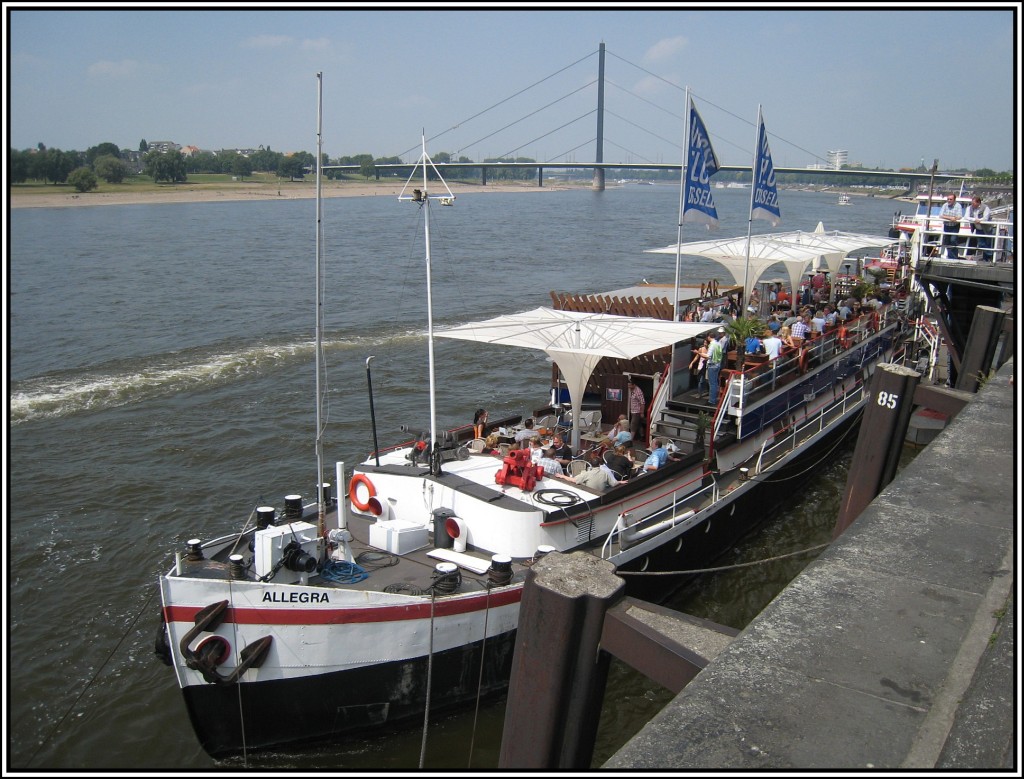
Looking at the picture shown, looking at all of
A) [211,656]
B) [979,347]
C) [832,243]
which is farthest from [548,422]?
[832,243]

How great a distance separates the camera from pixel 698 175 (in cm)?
1842

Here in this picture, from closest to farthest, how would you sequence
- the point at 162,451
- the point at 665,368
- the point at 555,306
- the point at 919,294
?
the point at 665,368 → the point at 555,306 → the point at 162,451 → the point at 919,294

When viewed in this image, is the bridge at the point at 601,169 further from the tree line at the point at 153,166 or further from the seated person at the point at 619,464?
the seated person at the point at 619,464

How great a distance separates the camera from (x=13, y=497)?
18.9m

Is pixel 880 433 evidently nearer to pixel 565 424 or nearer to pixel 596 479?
pixel 596 479

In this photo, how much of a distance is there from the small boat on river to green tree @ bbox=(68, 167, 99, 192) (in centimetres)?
11448

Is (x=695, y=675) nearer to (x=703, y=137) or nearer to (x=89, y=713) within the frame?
(x=89, y=713)

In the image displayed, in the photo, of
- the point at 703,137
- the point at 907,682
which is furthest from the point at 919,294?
the point at 907,682

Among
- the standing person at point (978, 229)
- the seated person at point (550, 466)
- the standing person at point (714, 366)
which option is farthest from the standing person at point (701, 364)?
the standing person at point (978, 229)

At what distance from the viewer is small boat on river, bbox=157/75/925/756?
9.78 meters

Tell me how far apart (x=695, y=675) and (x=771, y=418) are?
13020mm

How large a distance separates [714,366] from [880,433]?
17.0 ft

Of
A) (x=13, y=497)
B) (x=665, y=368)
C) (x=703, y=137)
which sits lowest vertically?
(x=13, y=497)
